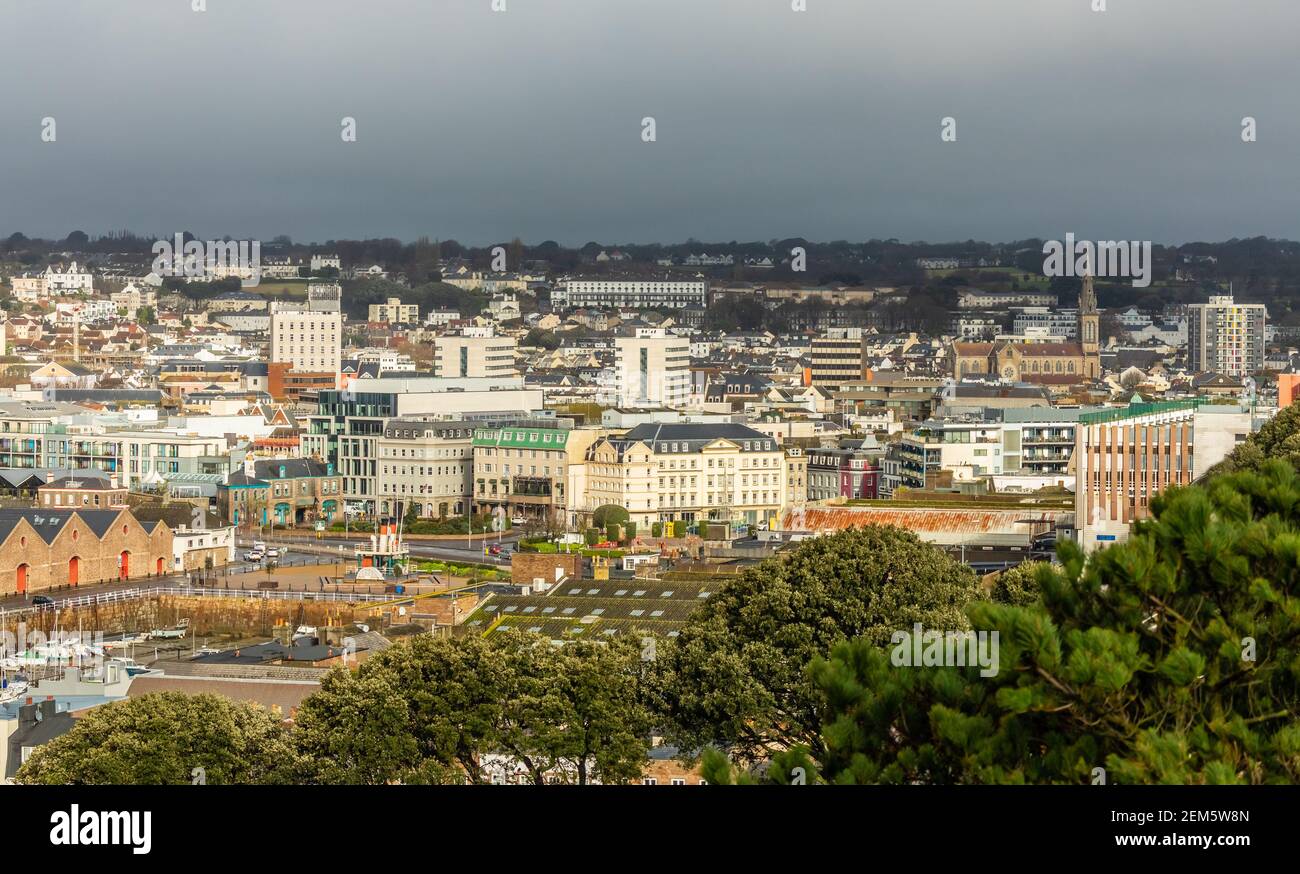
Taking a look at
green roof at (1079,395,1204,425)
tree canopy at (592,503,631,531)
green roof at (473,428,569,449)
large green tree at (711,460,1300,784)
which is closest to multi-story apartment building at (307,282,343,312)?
green roof at (473,428,569,449)

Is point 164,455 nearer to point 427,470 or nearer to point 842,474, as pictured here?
point 427,470

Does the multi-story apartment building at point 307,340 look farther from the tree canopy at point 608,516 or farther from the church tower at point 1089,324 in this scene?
the tree canopy at point 608,516

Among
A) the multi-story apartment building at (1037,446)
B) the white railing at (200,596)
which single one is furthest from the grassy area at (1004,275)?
the white railing at (200,596)

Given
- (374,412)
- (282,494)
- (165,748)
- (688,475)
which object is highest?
(374,412)

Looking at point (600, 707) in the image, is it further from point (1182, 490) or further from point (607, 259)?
point (607, 259)

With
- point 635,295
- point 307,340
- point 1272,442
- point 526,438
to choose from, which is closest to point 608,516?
point 526,438
